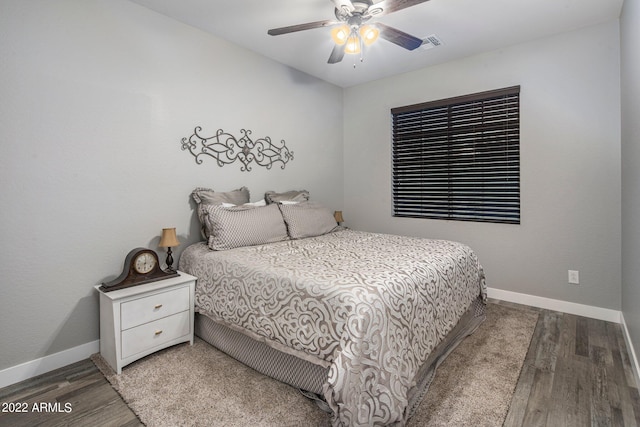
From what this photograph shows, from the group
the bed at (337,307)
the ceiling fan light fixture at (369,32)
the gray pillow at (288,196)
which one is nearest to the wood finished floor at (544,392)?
the bed at (337,307)

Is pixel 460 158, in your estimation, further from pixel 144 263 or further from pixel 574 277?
pixel 144 263

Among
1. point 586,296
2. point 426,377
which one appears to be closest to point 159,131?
point 426,377

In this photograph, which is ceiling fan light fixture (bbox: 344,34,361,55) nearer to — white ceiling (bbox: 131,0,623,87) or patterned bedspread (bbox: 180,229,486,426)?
white ceiling (bbox: 131,0,623,87)

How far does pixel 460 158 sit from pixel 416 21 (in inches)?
60.8

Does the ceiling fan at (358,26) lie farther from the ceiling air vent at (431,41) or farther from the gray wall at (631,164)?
the gray wall at (631,164)

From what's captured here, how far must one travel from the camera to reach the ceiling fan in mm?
2025

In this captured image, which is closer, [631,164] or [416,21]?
[631,164]

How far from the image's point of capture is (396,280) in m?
1.77

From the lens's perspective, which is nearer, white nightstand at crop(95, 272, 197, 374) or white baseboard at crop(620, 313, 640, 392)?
white baseboard at crop(620, 313, 640, 392)

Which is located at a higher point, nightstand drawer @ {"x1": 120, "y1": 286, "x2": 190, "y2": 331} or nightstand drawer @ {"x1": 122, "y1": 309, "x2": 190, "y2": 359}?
nightstand drawer @ {"x1": 120, "y1": 286, "x2": 190, "y2": 331}

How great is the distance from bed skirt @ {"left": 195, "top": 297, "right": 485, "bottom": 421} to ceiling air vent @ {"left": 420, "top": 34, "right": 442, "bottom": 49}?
2.46 meters

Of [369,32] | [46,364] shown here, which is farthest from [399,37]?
[46,364]

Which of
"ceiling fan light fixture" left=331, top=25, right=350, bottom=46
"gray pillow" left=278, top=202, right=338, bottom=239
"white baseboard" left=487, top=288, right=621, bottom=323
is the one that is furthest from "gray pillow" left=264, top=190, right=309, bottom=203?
"white baseboard" left=487, top=288, right=621, bottom=323

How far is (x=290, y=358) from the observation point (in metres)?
1.89
